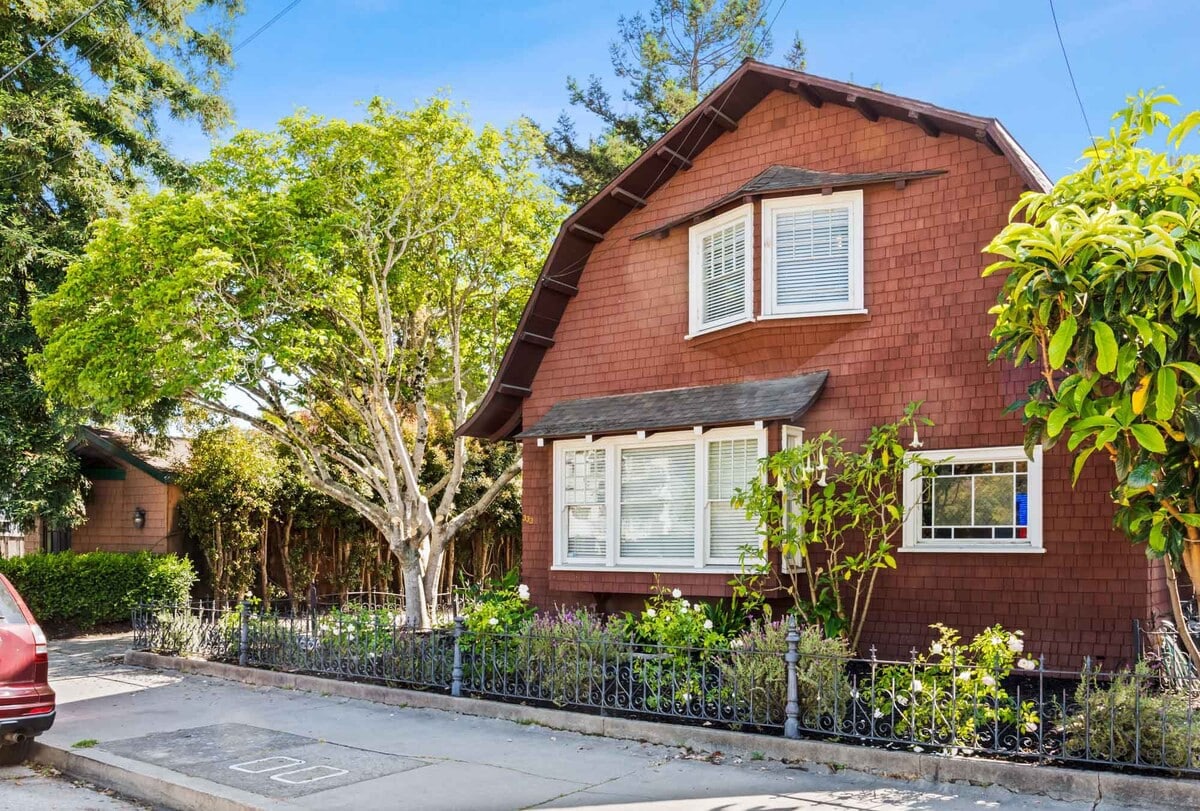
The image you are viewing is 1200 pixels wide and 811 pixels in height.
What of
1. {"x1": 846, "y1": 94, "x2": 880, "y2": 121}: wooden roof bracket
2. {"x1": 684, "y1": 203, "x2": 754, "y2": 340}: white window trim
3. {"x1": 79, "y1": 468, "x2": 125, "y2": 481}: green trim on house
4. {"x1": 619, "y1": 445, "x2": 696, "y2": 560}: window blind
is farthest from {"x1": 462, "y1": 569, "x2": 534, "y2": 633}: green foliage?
{"x1": 79, "y1": 468, "x2": 125, "y2": 481}: green trim on house

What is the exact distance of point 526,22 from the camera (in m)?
13.9

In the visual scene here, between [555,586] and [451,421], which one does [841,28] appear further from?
[451,421]

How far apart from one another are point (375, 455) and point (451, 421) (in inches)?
132

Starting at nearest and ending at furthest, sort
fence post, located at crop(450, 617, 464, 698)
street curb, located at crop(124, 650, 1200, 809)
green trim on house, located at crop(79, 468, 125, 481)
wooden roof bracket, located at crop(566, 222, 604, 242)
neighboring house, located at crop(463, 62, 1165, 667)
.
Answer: street curb, located at crop(124, 650, 1200, 809) → neighboring house, located at crop(463, 62, 1165, 667) → fence post, located at crop(450, 617, 464, 698) → wooden roof bracket, located at crop(566, 222, 604, 242) → green trim on house, located at crop(79, 468, 125, 481)

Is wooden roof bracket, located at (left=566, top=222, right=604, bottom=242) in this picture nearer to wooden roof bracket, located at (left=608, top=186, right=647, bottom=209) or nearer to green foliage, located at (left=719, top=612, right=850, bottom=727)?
wooden roof bracket, located at (left=608, top=186, right=647, bottom=209)

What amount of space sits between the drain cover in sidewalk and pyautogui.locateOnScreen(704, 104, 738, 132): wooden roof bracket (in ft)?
30.0

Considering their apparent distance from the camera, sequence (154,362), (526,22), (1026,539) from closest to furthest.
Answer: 1. (1026,539)
2. (526,22)
3. (154,362)

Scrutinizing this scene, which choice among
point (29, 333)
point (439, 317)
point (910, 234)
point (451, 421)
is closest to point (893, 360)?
point (910, 234)

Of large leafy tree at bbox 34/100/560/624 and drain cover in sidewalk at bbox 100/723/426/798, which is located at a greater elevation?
large leafy tree at bbox 34/100/560/624

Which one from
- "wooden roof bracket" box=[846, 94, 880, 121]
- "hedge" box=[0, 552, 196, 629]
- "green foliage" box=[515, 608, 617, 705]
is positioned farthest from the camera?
"hedge" box=[0, 552, 196, 629]

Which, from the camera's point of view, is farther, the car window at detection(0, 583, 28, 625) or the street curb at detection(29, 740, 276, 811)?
the car window at detection(0, 583, 28, 625)

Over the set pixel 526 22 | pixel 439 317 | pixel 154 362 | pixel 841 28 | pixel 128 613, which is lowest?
pixel 128 613

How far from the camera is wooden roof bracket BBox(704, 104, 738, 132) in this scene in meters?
13.8

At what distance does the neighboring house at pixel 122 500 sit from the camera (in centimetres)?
2120
